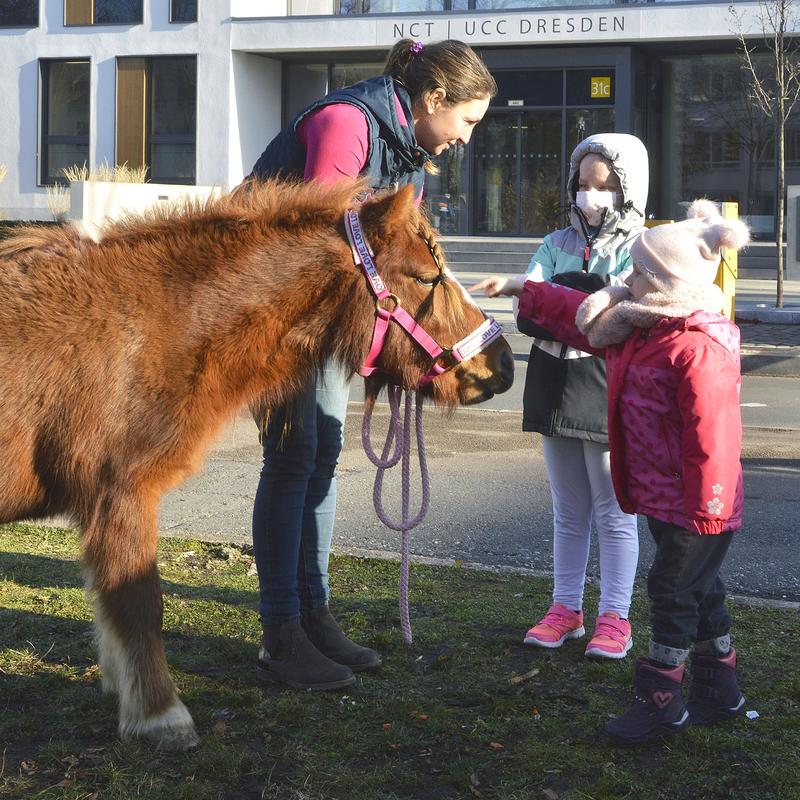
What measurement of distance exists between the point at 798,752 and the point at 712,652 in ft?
1.31

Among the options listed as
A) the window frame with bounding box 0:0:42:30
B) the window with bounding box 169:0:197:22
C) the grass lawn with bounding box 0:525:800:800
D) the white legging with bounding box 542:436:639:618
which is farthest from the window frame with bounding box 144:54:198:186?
the white legging with bounding box 542:436:639:618

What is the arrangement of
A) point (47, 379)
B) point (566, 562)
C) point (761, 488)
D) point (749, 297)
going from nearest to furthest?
point (47, 379) → point (566, 562) → point (761, 488) → point (749, 297)

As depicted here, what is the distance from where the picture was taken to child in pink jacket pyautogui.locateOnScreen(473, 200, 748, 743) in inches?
130

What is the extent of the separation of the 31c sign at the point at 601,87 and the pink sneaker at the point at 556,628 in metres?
24.5

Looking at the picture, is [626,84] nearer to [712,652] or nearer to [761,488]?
[761,488]

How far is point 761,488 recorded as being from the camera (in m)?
7.34

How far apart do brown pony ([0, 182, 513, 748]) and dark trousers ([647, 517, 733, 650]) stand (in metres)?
0.78

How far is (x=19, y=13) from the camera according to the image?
30875mm

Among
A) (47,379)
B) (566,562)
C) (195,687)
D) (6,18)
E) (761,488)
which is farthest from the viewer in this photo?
(6,18)

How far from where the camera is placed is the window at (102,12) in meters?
29.8

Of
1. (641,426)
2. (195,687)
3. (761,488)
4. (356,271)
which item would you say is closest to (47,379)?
(356,271)

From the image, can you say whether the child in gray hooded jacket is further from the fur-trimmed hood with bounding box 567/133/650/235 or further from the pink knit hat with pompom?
the pink knit hat with pompom

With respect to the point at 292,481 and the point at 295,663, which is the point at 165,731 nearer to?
the point at 295,663

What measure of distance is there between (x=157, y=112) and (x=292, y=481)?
2788cm
